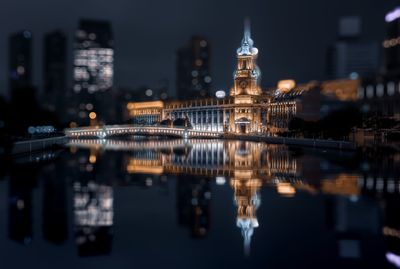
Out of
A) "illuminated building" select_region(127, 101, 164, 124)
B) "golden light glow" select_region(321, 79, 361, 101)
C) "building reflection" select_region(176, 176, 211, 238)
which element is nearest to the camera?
"building reflection" select_region(176, 176, 211, 238)

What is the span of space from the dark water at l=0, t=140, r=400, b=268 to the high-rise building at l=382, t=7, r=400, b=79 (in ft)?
406

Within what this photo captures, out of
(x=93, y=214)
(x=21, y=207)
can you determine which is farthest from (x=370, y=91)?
(x=93, y=214)

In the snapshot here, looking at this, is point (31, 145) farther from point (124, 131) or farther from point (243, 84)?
point (243, 84)

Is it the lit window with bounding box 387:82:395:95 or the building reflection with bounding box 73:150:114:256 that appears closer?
the building reflection with bounding box 73:150:114:256

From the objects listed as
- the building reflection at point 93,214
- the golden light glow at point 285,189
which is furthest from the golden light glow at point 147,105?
the golden light glow at point 285,189

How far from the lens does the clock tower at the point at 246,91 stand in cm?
12106

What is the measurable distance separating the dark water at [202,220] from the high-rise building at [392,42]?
406 ft

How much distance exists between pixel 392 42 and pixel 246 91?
5389 cm

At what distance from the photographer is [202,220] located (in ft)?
55.6

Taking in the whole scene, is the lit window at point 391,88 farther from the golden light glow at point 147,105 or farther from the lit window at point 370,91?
the golden light glow at point 147,105

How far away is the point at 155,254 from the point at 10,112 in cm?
5192

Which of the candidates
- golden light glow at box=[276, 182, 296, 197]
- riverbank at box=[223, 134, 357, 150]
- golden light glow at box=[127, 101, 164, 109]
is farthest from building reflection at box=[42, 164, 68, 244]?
golden light glow at box=[127, 101, 164, 109]

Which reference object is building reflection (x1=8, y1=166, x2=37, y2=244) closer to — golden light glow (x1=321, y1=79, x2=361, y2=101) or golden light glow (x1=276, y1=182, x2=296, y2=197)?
golden light glow (x1=276, y1=182, x2=296, y2=197)

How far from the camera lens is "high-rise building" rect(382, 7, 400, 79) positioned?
5679 inches
